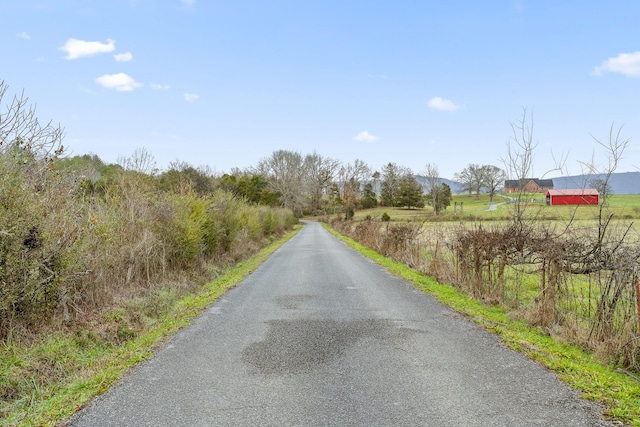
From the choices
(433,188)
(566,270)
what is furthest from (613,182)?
(433,188)

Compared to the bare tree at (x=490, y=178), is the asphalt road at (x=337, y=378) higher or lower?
lower

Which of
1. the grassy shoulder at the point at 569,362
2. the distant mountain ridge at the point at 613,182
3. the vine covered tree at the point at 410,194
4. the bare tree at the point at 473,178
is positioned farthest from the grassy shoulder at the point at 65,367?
the bare tree at the point at 473,178

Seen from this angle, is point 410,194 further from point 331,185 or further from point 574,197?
point 574,197

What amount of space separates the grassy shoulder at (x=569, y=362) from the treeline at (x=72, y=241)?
23.5ft

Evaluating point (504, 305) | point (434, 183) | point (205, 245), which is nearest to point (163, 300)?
point (205, 245)

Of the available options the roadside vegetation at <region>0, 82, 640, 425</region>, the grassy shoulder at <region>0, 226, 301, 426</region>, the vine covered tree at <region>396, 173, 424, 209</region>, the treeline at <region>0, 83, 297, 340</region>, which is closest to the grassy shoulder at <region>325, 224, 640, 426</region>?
the roadside vegetation at <region>0, 82, 640, 425</region>

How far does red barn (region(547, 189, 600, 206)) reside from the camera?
733cm

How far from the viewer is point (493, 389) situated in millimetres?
4426

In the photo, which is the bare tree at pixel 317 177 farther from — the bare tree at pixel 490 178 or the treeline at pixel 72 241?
the treeline at pixel 72 241

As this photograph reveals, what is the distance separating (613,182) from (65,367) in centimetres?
925

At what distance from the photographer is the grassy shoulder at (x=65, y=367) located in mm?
4141


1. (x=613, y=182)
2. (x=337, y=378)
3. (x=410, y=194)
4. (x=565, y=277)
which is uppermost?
(x=410, y=194)

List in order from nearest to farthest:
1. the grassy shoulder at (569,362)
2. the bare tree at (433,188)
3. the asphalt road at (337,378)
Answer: the asphalt road at (337,378), the grassy shoulder at (569,362), the bare tree at (433,188)

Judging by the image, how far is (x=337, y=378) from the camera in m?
4.80
